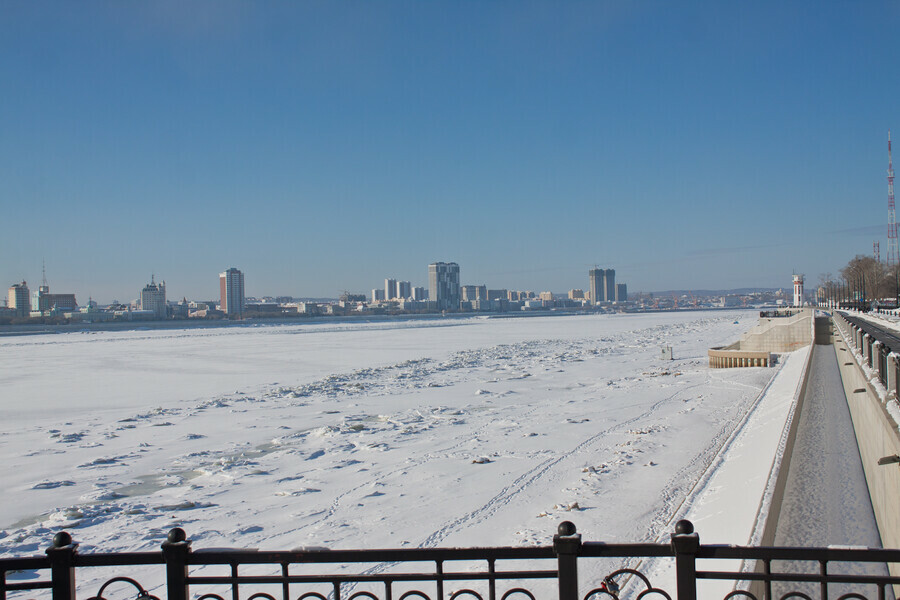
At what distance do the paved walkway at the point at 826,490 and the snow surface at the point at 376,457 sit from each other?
28.4 inches

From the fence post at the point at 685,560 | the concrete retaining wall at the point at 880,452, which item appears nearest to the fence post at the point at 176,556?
the fence post at the point at 685,560

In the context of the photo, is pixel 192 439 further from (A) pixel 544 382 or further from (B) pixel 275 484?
(A) pixel 544 382

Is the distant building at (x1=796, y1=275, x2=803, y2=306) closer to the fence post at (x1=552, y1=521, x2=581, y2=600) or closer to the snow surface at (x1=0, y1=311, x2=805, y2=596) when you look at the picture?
the snow surface at (x1=0, y1=311, x2=805, y2=596)

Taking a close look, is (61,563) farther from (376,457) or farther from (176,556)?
(376,457)

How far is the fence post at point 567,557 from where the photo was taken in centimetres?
320

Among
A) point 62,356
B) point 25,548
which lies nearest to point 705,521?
point 25,548

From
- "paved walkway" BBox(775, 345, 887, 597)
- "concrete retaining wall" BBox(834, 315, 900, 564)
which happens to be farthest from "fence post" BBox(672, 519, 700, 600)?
"concrete retaining wall" BBox(834, 315, 900, 564)

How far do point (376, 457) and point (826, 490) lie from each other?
893 cm

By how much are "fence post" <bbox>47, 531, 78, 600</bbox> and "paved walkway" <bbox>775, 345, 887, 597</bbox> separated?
7161 millimetres

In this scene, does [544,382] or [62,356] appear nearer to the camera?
[544,382]

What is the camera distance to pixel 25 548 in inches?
354

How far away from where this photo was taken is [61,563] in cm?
333

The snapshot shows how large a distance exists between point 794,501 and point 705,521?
6.82 feet

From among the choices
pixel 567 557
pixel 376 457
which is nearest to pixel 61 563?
pixel 567 557
